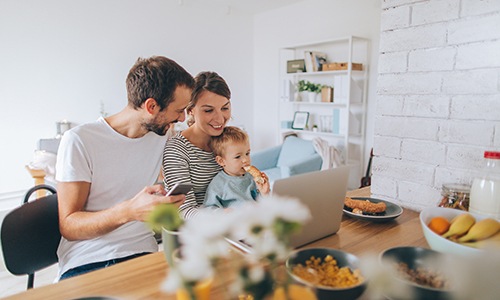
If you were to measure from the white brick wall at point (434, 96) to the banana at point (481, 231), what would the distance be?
0.43 meters

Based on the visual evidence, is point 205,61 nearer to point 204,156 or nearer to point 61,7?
point 61,7

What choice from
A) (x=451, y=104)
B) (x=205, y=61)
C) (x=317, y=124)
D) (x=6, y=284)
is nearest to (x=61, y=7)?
(x=205, y=61)

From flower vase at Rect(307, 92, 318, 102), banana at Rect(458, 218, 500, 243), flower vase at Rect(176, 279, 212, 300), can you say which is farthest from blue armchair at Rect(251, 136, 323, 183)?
flower vase at Rect(176, 279, 212, 300)

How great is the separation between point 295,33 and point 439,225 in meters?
4.46

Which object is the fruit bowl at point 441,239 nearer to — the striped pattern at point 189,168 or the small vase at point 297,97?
the striped pattern at point 189,168

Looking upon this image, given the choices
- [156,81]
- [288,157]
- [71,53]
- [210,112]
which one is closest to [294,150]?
[288,157]

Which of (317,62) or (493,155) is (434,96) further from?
(317,62)

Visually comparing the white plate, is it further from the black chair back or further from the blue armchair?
the blue armchair

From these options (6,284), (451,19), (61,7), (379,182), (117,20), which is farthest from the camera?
(117,20)

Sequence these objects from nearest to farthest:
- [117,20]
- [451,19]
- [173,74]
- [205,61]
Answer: [451,19], [173,74], [117,20], [205,61]

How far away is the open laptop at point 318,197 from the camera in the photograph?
88 centimetres

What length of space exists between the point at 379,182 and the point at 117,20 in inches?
156

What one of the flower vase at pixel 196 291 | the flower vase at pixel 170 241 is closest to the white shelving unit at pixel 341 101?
the flower vase at pixel 170 241

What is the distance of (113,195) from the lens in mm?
1343
